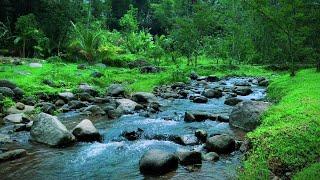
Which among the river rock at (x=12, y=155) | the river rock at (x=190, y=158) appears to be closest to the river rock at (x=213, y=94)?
the river rock at (x=190, y=158)

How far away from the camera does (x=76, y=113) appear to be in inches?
599

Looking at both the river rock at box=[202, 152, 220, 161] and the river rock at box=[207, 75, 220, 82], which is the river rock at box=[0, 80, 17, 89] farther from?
the river rock at box=[207, 75, 220, 82]

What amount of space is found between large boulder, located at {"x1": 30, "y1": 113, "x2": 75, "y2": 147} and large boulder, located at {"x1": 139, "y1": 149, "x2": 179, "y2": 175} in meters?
3.03

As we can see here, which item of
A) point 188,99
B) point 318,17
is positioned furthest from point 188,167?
point 318,17

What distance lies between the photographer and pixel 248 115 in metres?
12.1

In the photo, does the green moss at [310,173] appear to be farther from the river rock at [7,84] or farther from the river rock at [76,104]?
the river rock at [7,84]

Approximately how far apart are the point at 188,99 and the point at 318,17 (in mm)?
10821

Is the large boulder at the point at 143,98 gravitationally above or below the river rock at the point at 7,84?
below

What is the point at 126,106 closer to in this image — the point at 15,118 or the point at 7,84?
the point at 15,118

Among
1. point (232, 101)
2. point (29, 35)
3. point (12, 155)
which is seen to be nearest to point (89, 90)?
point (232, 101)

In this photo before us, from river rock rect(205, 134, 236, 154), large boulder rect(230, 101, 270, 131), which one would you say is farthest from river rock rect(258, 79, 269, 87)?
river rock rect(205, 134, 236, 154)

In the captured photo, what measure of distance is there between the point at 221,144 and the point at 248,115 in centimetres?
253

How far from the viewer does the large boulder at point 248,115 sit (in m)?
11.8

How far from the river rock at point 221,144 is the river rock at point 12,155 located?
4733 mm
